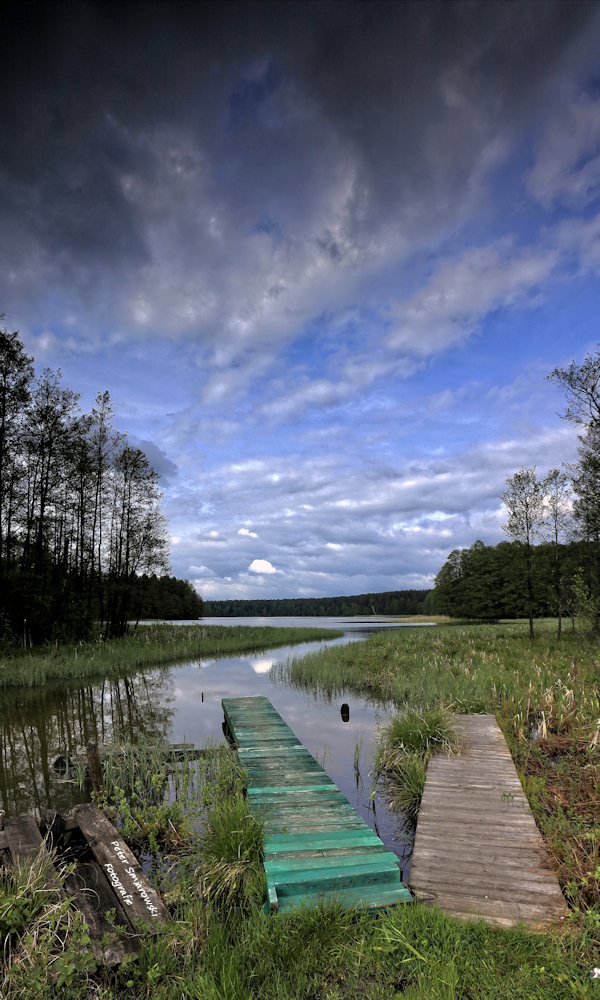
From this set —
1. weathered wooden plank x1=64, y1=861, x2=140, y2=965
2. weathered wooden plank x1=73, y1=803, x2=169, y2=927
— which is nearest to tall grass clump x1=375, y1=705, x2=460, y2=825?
weathered wooden plank x1=73, y1=803, x2=169, y2=927

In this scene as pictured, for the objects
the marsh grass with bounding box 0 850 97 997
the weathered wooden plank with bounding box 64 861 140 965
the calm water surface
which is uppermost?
the marsh grass with bounding box 0 850 97 997

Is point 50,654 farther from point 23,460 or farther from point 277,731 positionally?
point 277,731

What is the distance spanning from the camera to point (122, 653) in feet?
77.5

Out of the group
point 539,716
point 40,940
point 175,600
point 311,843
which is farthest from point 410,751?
point 175,600

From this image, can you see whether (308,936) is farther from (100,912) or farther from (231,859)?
(100,912)

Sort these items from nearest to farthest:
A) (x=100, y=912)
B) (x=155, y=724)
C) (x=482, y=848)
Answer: (x=100, y=912)
(x=482, y=848)
(x=155, y=724)

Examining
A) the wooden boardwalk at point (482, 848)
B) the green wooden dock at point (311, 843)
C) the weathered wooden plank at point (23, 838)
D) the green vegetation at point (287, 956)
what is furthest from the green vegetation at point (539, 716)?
the weathered wooden plank at point (23, 838)

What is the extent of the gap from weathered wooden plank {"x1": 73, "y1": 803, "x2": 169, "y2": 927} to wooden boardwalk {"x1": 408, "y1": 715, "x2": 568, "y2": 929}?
2.66 m

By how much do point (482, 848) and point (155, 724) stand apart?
10322mm

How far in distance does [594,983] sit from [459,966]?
955mm

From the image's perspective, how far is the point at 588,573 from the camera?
26.5 metres

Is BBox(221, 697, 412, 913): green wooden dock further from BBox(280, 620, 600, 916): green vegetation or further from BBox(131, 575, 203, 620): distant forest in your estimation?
BBox(131, 575, 203, 620): distant forest

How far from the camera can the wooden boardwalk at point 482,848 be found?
4.72 m

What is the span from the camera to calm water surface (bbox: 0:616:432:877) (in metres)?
8.84
